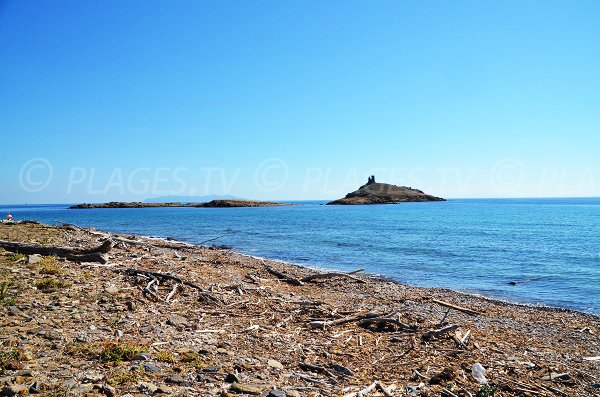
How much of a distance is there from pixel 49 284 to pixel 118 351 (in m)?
5.83

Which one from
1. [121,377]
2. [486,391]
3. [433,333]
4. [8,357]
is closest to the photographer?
[121,377]

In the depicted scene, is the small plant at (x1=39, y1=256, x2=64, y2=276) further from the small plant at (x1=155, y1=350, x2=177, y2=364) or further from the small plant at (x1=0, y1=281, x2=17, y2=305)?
the small plant at (x1=155, y1=350, x2=177, y2=364)

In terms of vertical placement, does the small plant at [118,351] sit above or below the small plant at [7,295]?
below

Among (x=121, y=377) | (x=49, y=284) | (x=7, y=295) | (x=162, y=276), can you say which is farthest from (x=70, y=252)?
(x=121, y=377)

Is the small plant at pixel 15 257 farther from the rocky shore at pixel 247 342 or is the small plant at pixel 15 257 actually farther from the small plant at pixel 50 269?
the small plant at pixel 50 269

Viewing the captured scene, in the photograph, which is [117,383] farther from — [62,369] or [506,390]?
[506,390]

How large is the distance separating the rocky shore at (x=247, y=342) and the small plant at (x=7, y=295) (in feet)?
0.17

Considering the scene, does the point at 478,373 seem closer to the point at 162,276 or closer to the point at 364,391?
the point at 364,391

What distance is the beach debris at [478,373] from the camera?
805cm

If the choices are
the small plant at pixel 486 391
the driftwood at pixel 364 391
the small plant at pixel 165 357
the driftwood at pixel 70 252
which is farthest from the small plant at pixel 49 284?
the small plant at pixel 486 391

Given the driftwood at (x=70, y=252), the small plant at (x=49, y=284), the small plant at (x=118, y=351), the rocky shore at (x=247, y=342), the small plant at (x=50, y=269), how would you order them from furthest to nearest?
the driftwood at (x=70, y=252)
the small plant at (x=50, y=269)
the small plant at (x=49, y=284)
the small plant at (x=118, y=351)
the rocky shore at (x=247, y=342)

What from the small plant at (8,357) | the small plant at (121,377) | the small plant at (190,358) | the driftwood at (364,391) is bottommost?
the driftwood at (364,391)

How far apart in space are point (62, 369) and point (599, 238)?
57.1 meters

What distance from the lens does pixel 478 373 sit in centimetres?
833
